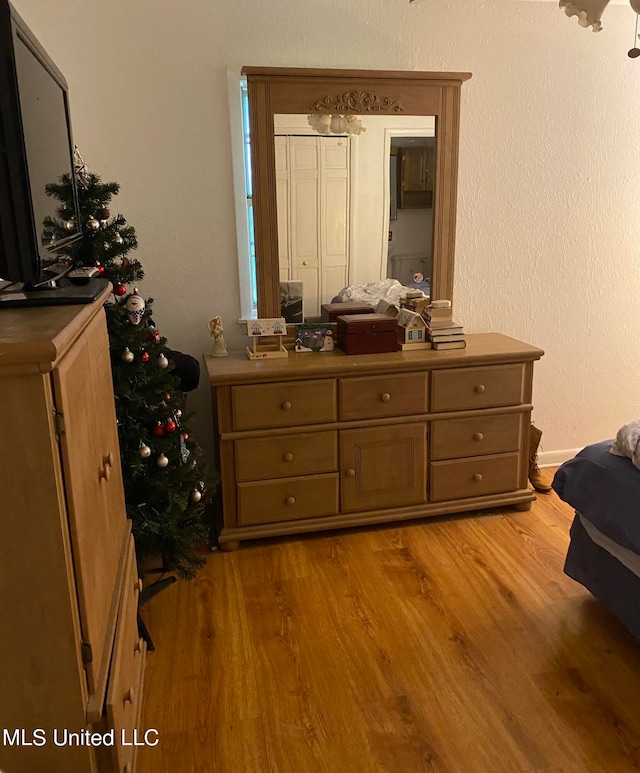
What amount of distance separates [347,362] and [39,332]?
1.81 m

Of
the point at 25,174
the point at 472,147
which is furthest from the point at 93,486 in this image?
the point at 472,147

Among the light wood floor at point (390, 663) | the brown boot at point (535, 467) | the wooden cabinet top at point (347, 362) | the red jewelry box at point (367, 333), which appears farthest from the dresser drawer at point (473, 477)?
the red jewelry box at point (367, 333)

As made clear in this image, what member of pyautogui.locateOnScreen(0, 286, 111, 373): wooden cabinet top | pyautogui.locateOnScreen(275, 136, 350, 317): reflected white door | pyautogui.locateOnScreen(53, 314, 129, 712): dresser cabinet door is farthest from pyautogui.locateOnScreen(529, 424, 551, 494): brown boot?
pyautogui.locateOnScreen(0, 286, 111, 373): wooden cabinet top

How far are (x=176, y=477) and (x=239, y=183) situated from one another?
1401 mm

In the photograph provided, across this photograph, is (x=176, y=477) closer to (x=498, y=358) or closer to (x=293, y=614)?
(x=293, y=614)

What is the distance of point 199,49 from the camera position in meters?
2.79

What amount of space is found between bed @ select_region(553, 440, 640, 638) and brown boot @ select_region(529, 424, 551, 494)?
1012 mm

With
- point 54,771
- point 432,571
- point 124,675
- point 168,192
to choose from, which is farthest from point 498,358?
point 54,771

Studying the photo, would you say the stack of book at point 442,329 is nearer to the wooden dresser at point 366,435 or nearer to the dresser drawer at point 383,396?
the wooden dresser at point 366,435

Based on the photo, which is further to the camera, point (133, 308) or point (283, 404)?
point (283, 404)

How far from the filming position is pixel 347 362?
9.32ft

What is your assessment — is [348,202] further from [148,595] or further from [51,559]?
Answer: [51,559]

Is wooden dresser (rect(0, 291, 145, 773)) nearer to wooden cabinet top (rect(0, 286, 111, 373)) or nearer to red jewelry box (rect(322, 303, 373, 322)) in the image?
wooden cabinet top (rect(0, 286, 111, 373))

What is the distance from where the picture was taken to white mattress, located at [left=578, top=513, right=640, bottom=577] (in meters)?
2.08
